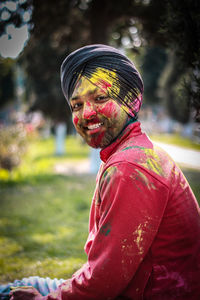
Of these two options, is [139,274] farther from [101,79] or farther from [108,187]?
[101,79]

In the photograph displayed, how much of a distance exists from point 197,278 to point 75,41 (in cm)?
920

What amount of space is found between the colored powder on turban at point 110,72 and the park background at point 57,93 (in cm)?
73

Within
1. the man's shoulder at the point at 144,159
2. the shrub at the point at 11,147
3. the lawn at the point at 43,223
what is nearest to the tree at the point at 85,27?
the shrub at the point at 11,147

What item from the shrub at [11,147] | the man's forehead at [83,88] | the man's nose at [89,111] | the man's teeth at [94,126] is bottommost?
the shrub at [11,147]

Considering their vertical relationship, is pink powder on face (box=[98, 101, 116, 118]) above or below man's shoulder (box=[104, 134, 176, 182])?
above

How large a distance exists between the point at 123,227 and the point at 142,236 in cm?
10

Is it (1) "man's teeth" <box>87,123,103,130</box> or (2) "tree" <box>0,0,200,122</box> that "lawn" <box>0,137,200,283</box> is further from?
(2) "tree" <box>0,0,200,122</box>

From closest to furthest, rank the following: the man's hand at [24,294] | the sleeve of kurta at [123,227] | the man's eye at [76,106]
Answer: the sleeve of kurta at [123,227] < the man's hand at [24,294] < the man's eye at [76,106]

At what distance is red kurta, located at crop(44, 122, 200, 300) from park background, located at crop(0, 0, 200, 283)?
43.1 inches

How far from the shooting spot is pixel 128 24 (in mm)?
8641

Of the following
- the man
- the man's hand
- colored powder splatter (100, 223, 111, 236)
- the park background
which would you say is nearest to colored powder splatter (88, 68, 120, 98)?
the man

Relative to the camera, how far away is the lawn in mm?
3668

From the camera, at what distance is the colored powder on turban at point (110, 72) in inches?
61.0

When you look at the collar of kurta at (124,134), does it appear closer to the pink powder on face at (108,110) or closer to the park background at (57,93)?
the pink powder on face at (108,110)
